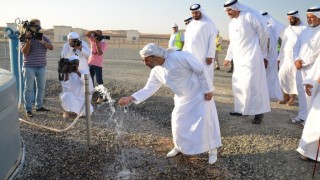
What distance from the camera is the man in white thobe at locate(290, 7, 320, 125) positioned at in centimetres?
567

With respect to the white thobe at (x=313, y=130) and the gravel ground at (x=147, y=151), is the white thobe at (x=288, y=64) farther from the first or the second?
the white thobe at (x=313, y=130)

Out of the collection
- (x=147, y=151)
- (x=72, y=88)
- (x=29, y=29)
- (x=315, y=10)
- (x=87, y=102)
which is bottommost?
(x=147, y=151)

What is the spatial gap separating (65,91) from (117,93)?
238 centimetres

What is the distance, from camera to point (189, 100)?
431 cm

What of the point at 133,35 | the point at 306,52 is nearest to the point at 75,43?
the point at 306,52

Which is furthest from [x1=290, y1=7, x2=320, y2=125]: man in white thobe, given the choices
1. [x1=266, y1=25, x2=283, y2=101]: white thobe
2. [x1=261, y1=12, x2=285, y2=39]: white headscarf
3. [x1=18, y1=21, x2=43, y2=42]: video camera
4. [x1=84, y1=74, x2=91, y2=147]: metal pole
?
[x1=18, y1=21, x2=43, y2=42]: video camera

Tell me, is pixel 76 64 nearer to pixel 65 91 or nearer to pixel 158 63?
pixel 65 91

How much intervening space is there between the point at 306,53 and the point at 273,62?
2.38 metres

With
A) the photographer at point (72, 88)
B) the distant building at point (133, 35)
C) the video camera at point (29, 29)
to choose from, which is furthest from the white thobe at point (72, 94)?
the distant building at point (133, 35)

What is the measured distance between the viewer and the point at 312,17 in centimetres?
570

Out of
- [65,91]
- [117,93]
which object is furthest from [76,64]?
[117,93]

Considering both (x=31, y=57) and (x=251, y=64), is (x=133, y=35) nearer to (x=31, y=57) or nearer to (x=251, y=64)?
(x=31, y=57)

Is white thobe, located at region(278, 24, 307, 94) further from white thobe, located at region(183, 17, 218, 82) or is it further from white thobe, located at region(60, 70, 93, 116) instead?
white thobe, located at region(60, 70, 93, 116)

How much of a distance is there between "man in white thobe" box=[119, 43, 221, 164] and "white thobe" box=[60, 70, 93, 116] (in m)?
2.45
